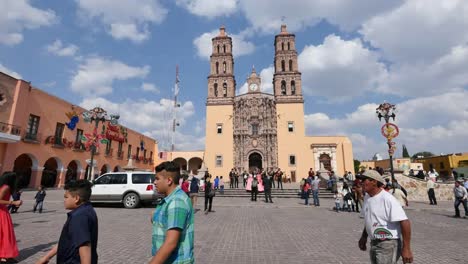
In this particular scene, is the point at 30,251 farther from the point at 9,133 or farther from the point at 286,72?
the point at 286,72

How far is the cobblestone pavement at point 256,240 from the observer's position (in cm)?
488

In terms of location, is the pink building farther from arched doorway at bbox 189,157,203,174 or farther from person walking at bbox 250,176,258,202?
arched doorway at bbox 189,157,203,174

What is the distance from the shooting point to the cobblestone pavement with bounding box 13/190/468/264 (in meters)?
4.88

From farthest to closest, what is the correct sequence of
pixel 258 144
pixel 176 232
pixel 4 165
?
pixel 258 144 → pixel 4 165 → pixel 176 232

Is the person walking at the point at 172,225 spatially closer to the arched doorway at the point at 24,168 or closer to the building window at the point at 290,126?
the arched doorway at the point at 24,168

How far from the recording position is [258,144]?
3503cm

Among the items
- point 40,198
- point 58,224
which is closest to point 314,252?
point 58,224

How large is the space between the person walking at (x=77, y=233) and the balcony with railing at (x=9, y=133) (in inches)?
764

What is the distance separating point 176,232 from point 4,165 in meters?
21.7

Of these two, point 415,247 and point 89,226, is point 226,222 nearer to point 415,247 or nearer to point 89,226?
point 415,247

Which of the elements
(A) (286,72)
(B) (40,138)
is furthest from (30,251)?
(A) (286,72)

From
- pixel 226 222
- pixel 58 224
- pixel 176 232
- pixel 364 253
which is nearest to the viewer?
pixel 176 232

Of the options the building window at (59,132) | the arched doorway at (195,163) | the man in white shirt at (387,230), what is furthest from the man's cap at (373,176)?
the arched doorway at (195,163)

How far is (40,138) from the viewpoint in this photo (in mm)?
20078
